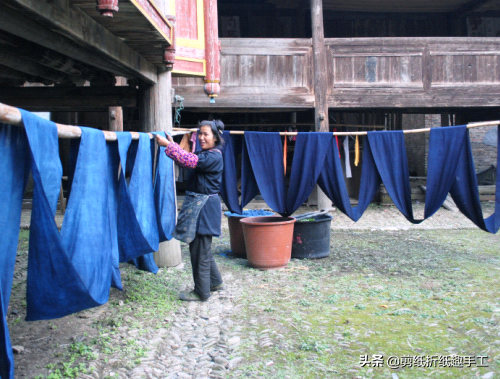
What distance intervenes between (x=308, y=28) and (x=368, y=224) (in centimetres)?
534

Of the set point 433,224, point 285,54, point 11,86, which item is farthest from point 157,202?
point 433,224

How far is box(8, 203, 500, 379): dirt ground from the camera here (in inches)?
126

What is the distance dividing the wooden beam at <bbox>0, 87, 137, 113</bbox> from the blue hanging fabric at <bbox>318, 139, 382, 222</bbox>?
2.91m

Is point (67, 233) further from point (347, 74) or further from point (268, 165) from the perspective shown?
point (347, 74)

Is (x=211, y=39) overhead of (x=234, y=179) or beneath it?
overhead

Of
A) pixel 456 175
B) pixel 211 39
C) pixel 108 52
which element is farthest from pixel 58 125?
pixel 456 175

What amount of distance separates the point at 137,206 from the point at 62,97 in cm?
322

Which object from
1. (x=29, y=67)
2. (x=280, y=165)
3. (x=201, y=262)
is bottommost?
(x=201, y=262)

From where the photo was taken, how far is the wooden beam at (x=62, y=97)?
621 cm

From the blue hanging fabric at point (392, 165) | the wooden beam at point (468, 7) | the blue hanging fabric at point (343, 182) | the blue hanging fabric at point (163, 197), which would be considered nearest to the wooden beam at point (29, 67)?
the blue hanging fabric at point (163, 197)

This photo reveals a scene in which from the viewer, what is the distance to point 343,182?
6375 millimetres

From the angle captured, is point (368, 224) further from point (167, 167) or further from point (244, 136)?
point (167, 167)

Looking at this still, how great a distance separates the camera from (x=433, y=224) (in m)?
9.77

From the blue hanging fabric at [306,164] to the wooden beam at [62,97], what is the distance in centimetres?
248
